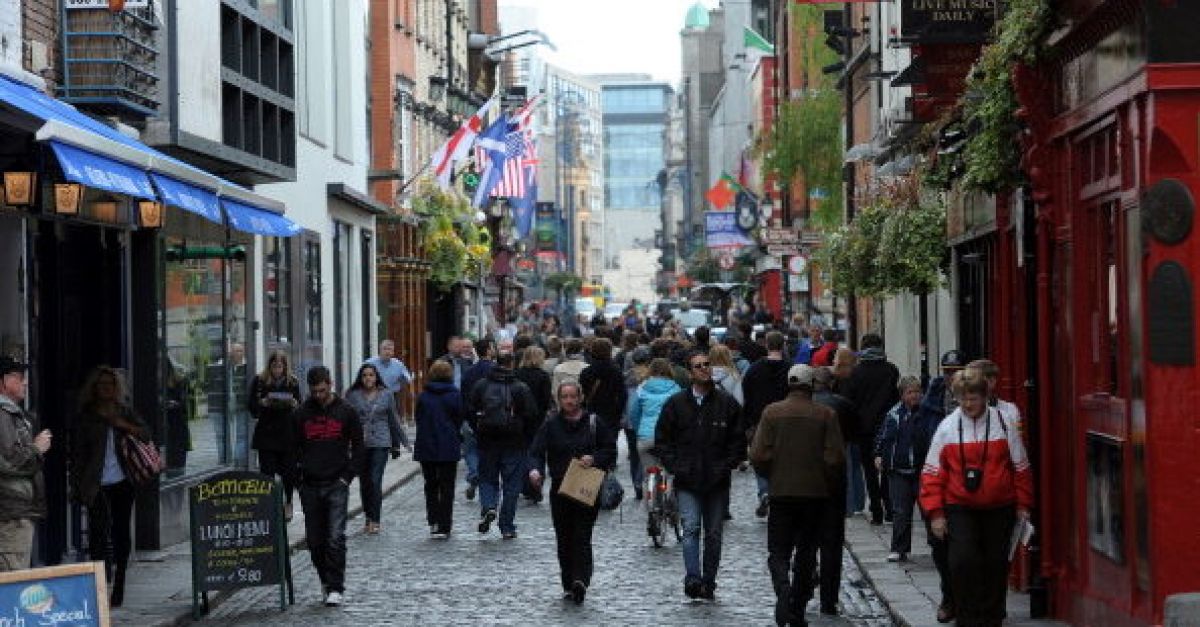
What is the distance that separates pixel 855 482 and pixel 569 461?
6.01 metres

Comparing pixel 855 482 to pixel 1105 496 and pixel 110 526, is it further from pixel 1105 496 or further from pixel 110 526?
pixel 1105 496

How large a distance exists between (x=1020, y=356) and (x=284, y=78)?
14.9 metres

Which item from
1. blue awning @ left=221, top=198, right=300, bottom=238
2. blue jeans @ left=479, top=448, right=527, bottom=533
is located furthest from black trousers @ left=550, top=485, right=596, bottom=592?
blue jeans @ left=479, top=448, right=527, bottom=533

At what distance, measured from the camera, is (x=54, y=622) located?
11.7 m

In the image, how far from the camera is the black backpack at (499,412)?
23.3m

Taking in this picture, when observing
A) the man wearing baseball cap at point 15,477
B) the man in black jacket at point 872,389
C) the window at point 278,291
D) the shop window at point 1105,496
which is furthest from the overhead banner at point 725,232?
the man wearing baseball cap at point 15,477

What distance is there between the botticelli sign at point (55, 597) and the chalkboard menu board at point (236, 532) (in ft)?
16.6

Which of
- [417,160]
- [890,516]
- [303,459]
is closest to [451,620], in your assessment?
[303,459]

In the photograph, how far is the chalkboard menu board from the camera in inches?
670

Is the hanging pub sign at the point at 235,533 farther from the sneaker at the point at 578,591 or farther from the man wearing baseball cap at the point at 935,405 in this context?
the man wearing baseball cap at the point at 935,405

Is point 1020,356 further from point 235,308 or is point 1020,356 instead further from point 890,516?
point 235,308

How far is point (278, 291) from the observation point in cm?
3177

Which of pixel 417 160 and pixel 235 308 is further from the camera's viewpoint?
pixel 417 160

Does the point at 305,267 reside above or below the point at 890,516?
above
